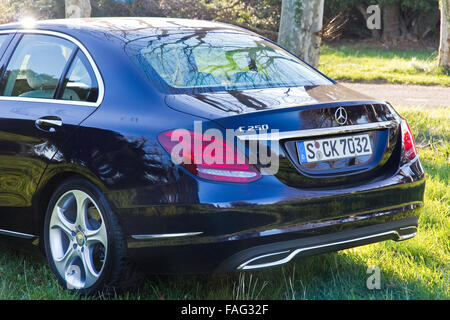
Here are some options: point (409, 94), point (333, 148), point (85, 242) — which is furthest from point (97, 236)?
point (409, 94)

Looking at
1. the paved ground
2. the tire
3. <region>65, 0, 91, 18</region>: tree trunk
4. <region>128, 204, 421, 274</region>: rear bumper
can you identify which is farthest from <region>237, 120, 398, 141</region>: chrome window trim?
<region>65, 0, 91, 18</region>: tree trunk

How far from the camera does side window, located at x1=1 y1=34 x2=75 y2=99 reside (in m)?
4.21

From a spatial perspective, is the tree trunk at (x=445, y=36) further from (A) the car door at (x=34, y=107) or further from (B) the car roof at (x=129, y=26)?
(A) the car door at (x=34, y=107)

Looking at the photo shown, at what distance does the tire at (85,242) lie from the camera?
3545mm

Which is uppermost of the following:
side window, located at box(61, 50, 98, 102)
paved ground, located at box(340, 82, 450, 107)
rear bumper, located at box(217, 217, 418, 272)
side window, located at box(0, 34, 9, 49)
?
side window, located at box(0, 34, 9, 49)

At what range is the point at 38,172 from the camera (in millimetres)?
3959

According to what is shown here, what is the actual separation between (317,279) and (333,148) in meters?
0.94

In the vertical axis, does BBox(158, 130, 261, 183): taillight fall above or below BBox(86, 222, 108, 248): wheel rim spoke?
above

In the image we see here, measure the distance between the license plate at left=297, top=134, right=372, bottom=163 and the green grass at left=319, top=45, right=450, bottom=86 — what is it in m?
11.9

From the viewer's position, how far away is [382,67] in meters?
18.0

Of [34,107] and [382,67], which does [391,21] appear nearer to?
[382,67]

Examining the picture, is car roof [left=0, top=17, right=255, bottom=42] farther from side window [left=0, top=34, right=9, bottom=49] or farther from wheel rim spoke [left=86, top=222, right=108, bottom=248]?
wheel rim spoke [left=86, top=222, right=108, bottom=248]
